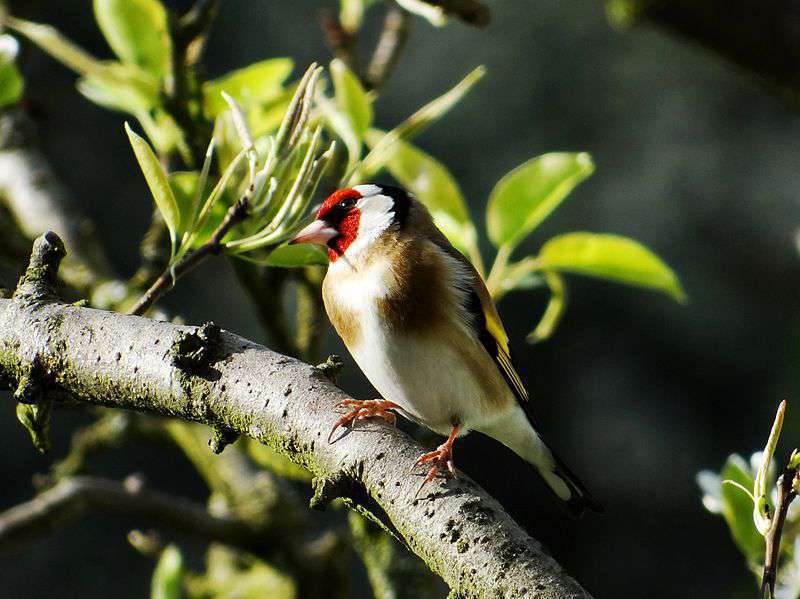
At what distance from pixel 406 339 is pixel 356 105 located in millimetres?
345

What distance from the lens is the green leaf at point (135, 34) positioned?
1327 mm

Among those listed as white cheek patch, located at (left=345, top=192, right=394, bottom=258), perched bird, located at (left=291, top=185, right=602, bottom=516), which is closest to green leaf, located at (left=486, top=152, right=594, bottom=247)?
perched bird, located at (left=291, top=185, right=602, bottom=516)

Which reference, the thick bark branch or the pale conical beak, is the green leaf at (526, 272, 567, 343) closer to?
the pale conical beak

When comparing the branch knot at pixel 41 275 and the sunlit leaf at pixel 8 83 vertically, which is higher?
the sunlit leaf at pixel 8 83

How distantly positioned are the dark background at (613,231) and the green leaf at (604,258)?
3413 millimetres

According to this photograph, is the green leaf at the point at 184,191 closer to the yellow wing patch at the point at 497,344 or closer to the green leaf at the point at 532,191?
the green leaf at the point at 532,191

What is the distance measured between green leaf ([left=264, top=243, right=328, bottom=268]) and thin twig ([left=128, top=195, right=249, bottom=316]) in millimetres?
94

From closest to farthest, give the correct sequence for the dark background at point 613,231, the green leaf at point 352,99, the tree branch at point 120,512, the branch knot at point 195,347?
the branch knot at point 195,347 < the green leaf at point 352,99 < the tree branch at point 120,512 < the dark background at point 613,231

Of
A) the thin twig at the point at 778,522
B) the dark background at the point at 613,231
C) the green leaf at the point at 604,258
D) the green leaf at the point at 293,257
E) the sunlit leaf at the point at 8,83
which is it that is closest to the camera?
the thin twig at the point at 778,522

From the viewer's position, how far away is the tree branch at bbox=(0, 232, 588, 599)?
0.81m

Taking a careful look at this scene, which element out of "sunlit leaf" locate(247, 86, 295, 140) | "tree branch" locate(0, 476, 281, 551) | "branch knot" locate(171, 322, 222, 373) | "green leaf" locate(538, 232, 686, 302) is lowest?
"tree branch" locate(0, 476, 281, 551)

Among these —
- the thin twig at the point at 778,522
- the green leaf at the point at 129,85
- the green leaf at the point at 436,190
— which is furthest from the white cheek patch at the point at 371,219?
the thin twig at the point at 778,522

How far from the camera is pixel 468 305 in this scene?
→ 157 cm

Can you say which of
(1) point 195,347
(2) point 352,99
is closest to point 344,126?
(2) point 352,99
